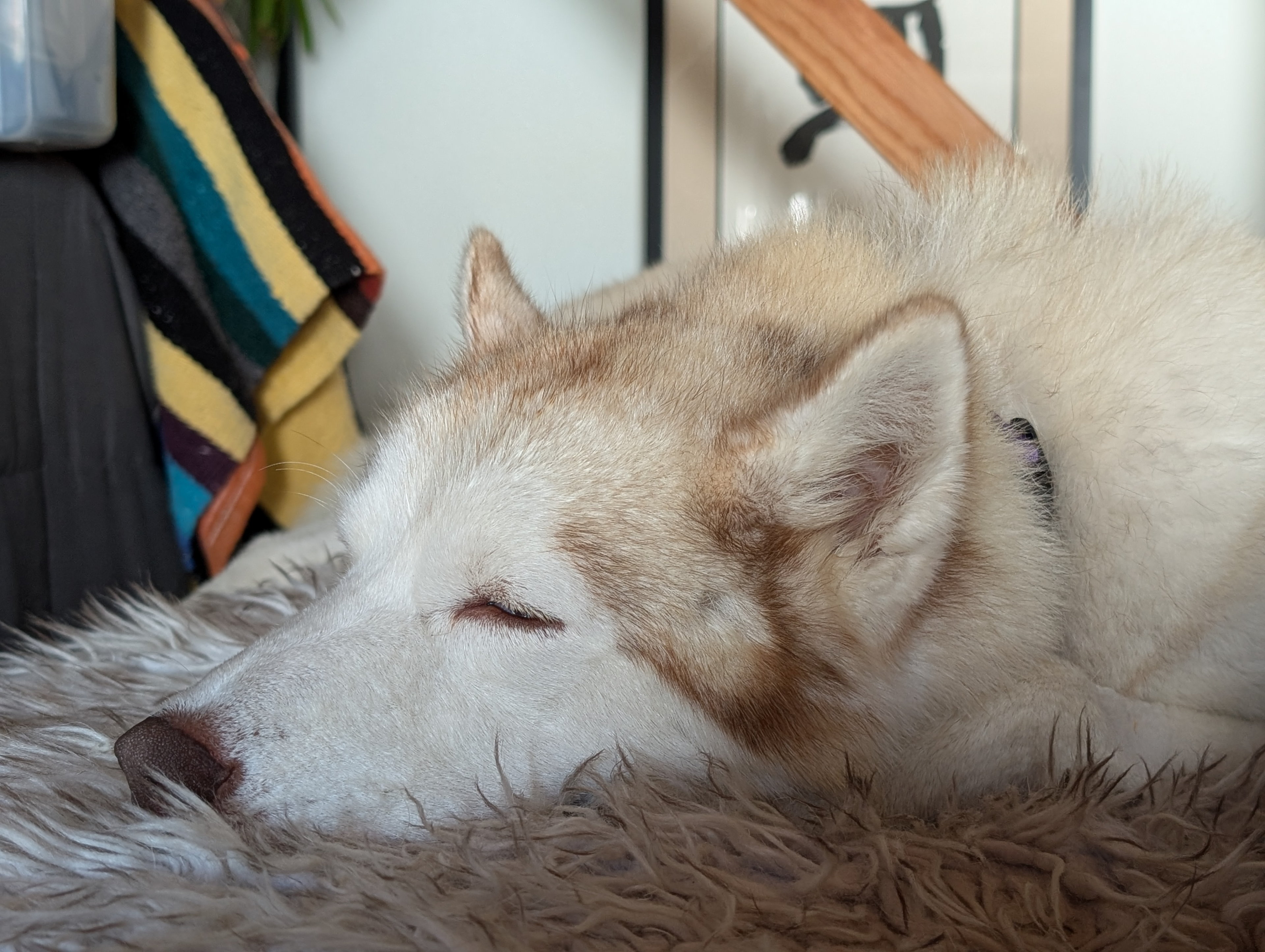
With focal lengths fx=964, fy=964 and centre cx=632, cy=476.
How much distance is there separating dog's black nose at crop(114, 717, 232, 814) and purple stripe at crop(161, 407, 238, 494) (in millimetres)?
1022

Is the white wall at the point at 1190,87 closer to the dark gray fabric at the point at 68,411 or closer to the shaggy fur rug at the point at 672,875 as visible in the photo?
the shaggy fur rug at the point at 672,875

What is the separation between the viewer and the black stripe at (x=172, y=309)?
5.95ft

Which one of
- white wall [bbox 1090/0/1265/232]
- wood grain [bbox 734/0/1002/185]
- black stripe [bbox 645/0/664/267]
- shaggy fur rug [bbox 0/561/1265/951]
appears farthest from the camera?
black stripe [bbox 645/0/664/267]

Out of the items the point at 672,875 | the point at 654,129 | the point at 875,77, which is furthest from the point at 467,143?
the point at 672,875

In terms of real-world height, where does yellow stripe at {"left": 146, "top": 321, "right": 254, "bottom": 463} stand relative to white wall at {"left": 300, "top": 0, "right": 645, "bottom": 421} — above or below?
below

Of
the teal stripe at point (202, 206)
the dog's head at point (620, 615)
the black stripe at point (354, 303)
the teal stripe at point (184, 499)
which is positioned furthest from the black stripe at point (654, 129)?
the dog's head at point (620, 615)

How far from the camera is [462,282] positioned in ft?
4.55

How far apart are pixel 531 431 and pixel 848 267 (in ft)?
1.55

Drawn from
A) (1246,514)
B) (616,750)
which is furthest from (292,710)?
(1246,514)

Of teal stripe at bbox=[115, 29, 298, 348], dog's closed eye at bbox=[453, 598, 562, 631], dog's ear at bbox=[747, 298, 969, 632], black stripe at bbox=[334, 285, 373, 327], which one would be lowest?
dog's closed eye at bbox=[453, 598, 562, 631]

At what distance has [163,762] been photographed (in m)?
0.88

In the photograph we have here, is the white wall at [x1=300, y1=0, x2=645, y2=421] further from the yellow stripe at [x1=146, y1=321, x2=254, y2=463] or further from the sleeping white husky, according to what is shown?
the sleeping white husky

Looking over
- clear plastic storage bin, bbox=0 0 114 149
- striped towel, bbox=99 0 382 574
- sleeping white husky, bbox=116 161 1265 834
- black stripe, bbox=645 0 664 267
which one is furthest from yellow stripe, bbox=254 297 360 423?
black stripe, bbox=645 0 664 267

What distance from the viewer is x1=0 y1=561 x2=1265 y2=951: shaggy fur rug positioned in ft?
2.44
